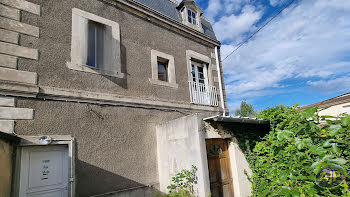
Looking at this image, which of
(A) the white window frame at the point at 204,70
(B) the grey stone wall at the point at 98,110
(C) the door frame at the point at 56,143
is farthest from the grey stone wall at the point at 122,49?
(C) the door frame at the point at 56,143

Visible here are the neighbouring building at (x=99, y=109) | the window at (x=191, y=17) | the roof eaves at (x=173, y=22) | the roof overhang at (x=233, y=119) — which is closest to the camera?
the neighbouring building at (x=99, y=109)

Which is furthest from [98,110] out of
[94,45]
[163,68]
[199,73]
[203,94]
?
[199,73]

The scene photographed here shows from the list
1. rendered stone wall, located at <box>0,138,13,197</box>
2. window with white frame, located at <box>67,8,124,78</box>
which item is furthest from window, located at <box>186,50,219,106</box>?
rendered stone wall, located at <box>0,138,13,197</box>

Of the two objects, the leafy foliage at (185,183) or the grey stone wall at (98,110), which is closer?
the grey stone wall at (98,110)

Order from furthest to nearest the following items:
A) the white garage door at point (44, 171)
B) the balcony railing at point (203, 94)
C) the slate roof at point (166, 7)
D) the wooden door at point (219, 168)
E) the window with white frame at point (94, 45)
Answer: the balcony railing at point (203, 94), the slate roof at point (166, 7), the wooden door at point (219, 168), the window with white frame at point (94, 45), the white garage door at point (44, 171)

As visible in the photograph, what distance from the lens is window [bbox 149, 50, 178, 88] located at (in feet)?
21.4

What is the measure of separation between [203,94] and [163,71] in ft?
6.70

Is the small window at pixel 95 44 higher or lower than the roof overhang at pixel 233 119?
higher

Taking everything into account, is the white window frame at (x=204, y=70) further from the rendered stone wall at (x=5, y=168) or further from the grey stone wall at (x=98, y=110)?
the rendered stone wall at (x=5, y=168)

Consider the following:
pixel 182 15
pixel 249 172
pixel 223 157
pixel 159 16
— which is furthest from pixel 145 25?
pixel 249 172

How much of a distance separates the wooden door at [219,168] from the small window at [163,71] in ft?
9.56

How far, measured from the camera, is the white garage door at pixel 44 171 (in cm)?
384

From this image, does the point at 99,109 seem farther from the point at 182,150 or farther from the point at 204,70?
the point at 204,70

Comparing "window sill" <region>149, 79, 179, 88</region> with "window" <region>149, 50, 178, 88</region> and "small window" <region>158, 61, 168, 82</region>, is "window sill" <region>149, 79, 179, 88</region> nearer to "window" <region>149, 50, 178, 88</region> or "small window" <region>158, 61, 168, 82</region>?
"window" <region>149, 50, 178, 88</region>
